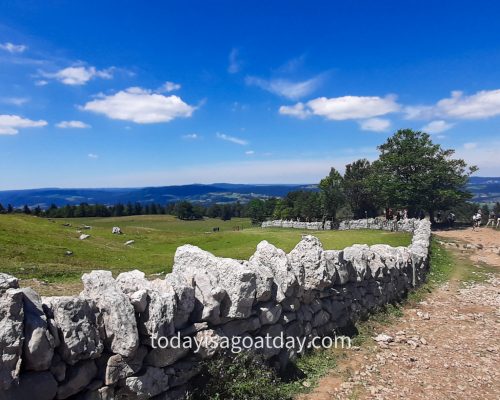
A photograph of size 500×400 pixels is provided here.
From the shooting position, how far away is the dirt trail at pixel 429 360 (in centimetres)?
847

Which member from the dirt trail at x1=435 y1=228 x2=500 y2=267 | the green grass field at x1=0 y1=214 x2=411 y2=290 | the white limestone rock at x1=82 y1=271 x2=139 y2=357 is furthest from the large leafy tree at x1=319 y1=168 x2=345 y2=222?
the white limestone rock at x1=82 y1=271 x2=139 y2=357

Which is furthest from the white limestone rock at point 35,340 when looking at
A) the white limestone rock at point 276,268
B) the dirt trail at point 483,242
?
the dirt trail at point 483,242

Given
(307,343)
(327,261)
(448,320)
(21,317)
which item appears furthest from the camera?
(448,320)

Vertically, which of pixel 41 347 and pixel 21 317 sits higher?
pixel 21 317

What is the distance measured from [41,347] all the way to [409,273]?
15046 millimetres

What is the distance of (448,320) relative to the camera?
13.2 metres

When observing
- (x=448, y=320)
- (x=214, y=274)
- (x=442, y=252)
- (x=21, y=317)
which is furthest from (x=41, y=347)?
(x=442, y=252)

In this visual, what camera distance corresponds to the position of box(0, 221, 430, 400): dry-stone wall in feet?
16.8

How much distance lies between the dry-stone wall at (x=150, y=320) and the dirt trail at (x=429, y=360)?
51.8 inches

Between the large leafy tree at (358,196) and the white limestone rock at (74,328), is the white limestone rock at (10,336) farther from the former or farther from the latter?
the large leafy tree at (358,196)

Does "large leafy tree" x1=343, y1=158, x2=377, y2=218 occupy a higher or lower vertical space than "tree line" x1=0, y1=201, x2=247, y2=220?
higher

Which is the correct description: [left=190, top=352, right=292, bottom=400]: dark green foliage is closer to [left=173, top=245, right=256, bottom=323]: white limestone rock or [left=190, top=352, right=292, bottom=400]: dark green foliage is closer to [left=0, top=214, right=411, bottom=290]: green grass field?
[left=173, top=245, right=256, bottom=323]: white limestone rock

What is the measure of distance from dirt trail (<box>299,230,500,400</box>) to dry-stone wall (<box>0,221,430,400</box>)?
1317 mm

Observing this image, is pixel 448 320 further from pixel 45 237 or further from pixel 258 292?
pixel 45 237
